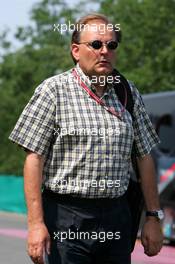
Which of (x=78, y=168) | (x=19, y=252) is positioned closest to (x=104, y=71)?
(x=78, y=168)

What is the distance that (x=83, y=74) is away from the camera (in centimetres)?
348

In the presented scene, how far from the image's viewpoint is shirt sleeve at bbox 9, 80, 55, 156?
3324 millimetres

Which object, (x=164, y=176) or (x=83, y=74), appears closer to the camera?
(x=83, y=74)

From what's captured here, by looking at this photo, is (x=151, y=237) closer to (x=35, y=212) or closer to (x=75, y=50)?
(x=35, y=212)

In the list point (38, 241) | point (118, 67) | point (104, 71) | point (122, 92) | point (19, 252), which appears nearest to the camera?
point (38, 241)

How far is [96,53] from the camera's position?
347 centimetres

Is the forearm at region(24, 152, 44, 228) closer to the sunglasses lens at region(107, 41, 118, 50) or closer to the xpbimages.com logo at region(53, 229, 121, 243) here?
the xpbimages.com logo at region(53, 229, 121, 243)

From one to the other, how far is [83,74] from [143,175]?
0.55m

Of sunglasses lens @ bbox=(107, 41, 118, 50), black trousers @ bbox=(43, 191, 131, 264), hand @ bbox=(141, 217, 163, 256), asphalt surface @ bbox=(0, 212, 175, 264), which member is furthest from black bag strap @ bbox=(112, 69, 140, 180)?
asphalt surface @ bbox=(0, 212, 175, 264)

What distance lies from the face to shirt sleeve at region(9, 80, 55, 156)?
0.78 feet

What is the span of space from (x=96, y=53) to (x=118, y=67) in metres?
34.7

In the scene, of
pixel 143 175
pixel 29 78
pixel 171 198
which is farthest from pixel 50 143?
pixel 29 78

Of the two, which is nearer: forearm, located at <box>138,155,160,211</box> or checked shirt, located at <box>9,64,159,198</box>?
checked shirt, located at <box>9,64,159,198</box>

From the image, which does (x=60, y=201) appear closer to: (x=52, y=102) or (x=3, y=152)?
(x=52, y=102)
